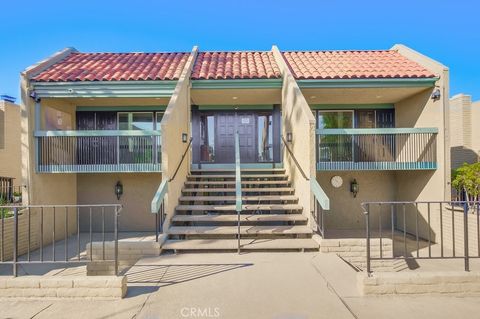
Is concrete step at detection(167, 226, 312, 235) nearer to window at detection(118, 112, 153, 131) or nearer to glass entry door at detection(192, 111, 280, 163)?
glass entry door at detection(192, 111, 280, 163)

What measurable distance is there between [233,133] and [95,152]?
4.93 meters

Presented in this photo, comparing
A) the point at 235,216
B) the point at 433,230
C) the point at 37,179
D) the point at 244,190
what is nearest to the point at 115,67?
→ the point at 37,179

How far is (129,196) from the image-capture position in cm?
1020

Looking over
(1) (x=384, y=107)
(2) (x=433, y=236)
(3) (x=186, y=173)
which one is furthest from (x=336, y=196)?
(3) (x=186, y=173)

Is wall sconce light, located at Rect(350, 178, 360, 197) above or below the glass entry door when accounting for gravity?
below

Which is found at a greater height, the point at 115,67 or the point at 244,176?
the point at 115,67

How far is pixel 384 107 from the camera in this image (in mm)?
10984

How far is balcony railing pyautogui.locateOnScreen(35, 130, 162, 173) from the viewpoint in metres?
8.66

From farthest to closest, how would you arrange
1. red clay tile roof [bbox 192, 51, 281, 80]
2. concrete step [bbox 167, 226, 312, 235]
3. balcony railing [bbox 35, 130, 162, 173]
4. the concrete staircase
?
1. red clay tile roof [bbox 192, 51, 281, 80]
2. balcony railing [bbox 35, 130, 162, 173]
3. concrete step [bbox 167, 226, 312, 235]
4. the concrete staircase

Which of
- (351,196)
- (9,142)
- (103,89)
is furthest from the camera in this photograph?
(9,142)

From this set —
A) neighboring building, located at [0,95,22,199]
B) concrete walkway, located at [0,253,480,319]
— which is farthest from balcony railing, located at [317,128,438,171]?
neighboring building, located at [0,95,22,199]

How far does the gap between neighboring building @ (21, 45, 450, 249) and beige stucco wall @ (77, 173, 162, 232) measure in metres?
0.03

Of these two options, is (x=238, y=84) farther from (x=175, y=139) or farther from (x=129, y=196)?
(x=129, y=196)

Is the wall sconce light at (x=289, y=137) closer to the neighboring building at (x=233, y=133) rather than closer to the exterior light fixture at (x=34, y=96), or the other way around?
the neighboring building at (x=233, y=133)
